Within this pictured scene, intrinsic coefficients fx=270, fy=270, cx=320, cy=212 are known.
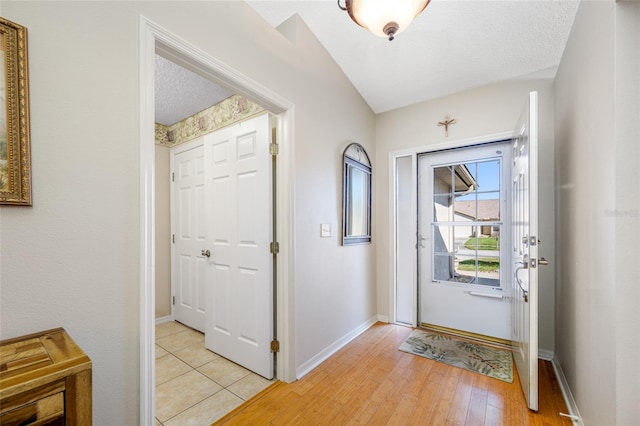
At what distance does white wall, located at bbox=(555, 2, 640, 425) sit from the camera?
3.52ft

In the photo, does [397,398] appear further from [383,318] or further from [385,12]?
[385,12]

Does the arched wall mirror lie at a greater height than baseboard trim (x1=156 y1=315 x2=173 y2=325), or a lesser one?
greater

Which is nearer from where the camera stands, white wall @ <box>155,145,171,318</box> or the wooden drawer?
the wooden drawer

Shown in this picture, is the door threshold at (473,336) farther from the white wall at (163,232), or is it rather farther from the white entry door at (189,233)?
the white wall at (163,232)

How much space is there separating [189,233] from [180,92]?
1472 mm

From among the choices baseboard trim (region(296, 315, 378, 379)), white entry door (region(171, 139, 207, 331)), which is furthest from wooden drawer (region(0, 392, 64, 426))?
white entry door (region(171, 139, 207, 331))

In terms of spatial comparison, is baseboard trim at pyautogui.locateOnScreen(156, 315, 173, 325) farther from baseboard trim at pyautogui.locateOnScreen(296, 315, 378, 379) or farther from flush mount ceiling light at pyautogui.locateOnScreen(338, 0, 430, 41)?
flush mount ceiling light at pyautogui.locateOnScreen(338, 0, 430, 41)

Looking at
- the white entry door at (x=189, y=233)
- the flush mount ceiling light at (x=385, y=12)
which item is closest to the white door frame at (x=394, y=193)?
the flush mount ceiling light at (x=385, y=12)

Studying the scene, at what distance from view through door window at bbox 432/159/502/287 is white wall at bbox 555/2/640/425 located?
814 mm

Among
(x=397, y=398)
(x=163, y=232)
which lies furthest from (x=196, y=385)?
(x=163, y=232)

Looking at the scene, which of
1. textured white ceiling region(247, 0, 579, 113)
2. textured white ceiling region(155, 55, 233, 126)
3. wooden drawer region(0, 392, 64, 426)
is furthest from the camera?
textured white ceiling region(155, 55, 233, 126)

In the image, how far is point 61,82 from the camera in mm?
978

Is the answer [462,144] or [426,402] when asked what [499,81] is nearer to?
[462,144]

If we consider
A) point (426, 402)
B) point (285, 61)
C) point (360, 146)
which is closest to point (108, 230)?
point (285, 61)
